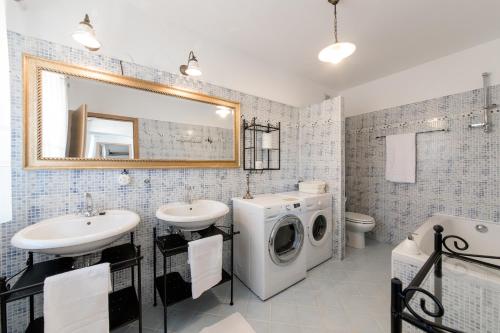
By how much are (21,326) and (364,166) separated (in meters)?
4.13

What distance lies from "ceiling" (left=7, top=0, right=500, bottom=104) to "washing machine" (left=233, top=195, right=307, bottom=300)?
4.94ft

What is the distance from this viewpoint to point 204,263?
4.76 feet

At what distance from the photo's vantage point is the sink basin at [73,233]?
0.92 m

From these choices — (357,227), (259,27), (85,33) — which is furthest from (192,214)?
(357,227)

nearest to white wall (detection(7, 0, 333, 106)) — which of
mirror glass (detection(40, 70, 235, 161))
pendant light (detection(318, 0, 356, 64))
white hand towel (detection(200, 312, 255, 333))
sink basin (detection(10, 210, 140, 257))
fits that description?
mirror glass (detection(40, 70, 235, 161))

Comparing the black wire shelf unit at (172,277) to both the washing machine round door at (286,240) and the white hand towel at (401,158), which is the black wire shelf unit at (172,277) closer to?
the washing machine round door at (286,240)

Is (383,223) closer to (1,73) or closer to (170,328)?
(170,328)

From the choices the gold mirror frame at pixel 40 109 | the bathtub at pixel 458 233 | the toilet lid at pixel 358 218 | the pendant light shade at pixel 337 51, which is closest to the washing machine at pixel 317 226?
the toilet lid at pixel 358 218

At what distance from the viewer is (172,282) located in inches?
66.2

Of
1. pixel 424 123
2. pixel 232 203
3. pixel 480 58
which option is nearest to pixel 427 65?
pixel 480 58

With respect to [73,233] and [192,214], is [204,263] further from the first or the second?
[73,233]

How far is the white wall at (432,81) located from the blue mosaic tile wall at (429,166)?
114mm

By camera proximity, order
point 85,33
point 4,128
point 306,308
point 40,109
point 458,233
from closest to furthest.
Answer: point 4,128 → point 85,33 → point 40,109 → point 306,308 → point 458,233

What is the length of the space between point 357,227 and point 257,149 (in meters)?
1.84
